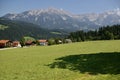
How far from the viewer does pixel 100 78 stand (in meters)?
19.7

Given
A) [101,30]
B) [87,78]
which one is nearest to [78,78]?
[87,78]

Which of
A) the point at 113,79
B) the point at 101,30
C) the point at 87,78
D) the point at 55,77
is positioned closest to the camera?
the point at 113,79

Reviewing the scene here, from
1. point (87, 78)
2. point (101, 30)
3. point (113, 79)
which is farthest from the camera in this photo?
point (101, 30)

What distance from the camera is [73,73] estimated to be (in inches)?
901

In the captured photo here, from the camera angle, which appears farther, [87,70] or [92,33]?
[92,33]

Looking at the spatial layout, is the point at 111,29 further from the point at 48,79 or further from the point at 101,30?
the point at 48,79

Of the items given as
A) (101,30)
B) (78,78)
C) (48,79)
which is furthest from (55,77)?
(101,30)

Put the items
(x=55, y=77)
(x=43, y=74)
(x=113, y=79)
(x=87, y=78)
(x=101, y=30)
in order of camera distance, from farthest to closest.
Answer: (x=101, y=30), (x=43, y=74), (x=55, y=77), (x=87, y=78), (x=113, y=79)

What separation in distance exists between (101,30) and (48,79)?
168198mm

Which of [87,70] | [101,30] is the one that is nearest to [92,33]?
[101,30]

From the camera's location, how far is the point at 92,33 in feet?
635

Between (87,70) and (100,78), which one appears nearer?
(100,78)

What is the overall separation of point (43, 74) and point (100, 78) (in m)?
6.12

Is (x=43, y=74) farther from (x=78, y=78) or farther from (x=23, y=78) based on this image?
(x=78, y=78)
